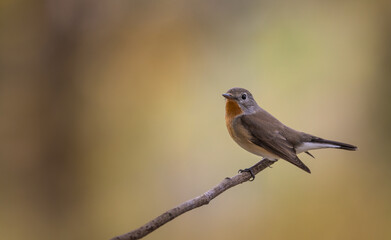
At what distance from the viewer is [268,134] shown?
3.57 m

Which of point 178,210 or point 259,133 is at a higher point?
point 259,133

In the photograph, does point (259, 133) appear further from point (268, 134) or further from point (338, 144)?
point (338, 144)

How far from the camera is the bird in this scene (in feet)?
10.9

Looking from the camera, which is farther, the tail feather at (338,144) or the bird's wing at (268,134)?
the bird's wing at (268,134)

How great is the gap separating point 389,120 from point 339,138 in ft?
2.48

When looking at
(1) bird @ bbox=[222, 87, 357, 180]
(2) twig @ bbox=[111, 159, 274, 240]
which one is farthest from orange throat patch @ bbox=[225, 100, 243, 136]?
(2) twig @ bbox=[111, 159, 274, 240]

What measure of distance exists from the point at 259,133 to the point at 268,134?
0.09 m

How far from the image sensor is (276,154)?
10.7 ft

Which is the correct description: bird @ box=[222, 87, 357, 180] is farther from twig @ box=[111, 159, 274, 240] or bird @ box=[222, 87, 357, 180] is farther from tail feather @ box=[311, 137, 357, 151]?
twig @ box=[111, 159, 274, 240]

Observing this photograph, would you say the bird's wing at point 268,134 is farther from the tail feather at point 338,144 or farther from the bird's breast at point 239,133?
the tail feather at point 338,144

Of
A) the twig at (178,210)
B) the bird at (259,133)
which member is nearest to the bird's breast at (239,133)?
the bird at (259,133)

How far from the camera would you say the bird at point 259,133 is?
10.9 ft

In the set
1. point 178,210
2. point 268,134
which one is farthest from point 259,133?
point 178,210

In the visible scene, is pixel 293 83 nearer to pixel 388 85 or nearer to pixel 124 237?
pixel 388 85
